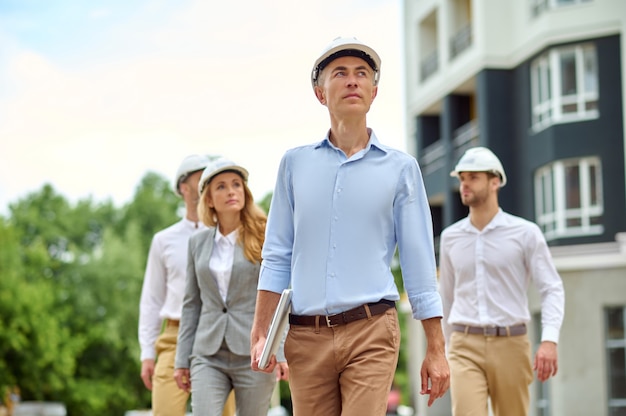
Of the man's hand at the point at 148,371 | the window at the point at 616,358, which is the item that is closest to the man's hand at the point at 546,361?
the man's hand at the point at 148,371

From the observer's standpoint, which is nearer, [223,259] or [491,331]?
[223,259]

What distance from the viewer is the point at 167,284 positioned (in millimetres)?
10234

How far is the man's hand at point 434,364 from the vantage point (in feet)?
18.9

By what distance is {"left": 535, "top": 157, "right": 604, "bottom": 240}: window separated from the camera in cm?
3478

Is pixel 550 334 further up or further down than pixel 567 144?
further down

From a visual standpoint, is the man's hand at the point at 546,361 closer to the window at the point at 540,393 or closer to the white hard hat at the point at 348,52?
the white hard hat at the point at 348,52

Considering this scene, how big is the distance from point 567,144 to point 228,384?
28125mm

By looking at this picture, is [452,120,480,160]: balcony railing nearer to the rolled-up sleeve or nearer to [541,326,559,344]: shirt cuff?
[541,326,559,344]: shirt cuff

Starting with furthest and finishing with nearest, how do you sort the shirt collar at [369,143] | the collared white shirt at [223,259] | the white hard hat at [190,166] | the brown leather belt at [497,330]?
1. the white hard hat at [190,166]
2. the brown leather belt at [497,330]
3. the collared white shirt at [223,259]
4. the shirt collar at [369,143]

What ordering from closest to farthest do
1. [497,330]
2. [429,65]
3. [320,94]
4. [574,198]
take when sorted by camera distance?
[320,94]
[497,330]
[574,198]
[429,65]

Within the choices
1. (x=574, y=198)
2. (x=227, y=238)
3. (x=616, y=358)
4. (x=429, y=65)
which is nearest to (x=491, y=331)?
(x=227, y=238)

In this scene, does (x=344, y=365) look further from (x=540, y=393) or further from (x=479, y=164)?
(x=540, y=393)

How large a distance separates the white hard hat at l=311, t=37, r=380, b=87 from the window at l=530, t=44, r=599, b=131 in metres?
30.2

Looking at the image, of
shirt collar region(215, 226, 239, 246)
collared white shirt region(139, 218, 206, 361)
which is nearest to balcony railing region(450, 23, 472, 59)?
collared white shirt region(139, 218, 206, 361)
